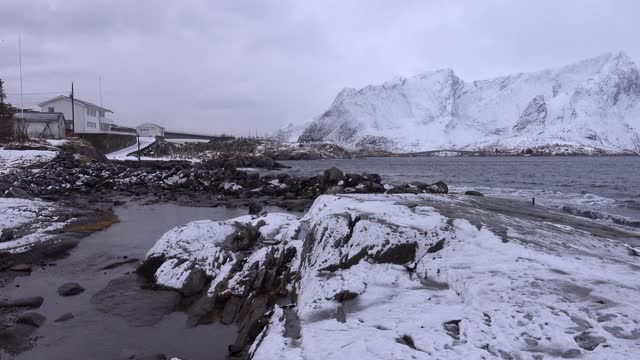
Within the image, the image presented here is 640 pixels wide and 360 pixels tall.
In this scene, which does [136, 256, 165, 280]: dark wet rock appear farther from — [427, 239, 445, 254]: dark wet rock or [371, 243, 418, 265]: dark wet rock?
[427, 239, 445, 254]: dark wet rock

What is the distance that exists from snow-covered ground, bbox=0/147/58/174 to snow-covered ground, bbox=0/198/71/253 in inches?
611

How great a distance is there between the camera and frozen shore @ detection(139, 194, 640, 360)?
5.93 meters

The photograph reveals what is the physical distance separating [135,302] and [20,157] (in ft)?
110

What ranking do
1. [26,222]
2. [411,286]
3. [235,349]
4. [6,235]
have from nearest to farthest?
[235,349] → [411,286] → [6,235] → [26,222]

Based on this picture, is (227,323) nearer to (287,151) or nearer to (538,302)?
(538,302)

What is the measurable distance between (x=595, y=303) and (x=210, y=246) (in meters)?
9.25

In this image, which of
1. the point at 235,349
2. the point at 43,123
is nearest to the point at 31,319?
the point at 235,349

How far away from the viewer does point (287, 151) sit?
128 m

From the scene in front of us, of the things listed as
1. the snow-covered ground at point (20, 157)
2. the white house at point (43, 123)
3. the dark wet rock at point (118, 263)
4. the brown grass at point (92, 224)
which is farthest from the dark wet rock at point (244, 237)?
the white house at point (43, 123)

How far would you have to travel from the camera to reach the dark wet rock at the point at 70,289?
10.5 metres

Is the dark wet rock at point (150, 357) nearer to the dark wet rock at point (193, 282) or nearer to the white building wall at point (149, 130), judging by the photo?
the dark wet rock at point (193, 282)

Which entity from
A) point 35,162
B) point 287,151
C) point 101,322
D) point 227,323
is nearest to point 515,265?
point 227,323

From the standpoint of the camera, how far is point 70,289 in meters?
Answer: 10.6

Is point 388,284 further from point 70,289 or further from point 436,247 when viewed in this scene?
point 70,289
